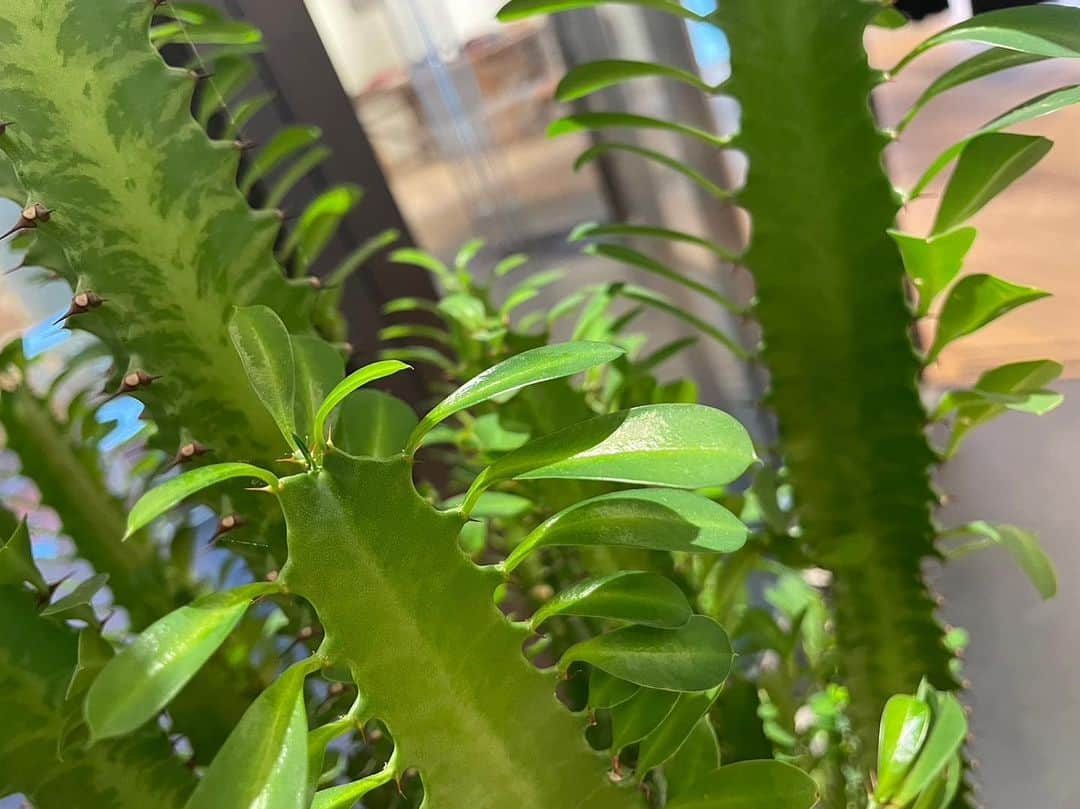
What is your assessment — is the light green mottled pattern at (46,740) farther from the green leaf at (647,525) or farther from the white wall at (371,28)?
the white wall at (371,28)

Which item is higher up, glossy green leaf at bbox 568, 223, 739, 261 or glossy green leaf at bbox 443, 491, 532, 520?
glossy green leaf at bbox 568, 223, 739, 261

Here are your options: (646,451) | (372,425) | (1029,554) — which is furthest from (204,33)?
(1029,554)

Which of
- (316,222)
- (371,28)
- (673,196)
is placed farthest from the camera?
(673,196)

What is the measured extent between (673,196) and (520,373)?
0.98m

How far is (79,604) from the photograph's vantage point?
0.40m

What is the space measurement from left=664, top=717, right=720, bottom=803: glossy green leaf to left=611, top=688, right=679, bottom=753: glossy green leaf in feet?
0.13

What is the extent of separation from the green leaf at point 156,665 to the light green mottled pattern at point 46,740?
0.16 metres

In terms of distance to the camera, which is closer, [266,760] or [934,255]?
[266,760]

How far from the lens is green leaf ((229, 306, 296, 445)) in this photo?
0.28 metres

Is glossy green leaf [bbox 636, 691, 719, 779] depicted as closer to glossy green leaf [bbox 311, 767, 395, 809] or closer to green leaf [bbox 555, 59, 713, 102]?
glossy green leaf [bbox 311, 767, 395, 809]

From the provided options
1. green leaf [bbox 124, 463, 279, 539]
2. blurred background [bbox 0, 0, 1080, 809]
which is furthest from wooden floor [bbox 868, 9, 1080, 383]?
green leaf [bbox 124, 463, 279, 539]

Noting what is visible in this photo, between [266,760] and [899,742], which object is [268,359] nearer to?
[266,760]

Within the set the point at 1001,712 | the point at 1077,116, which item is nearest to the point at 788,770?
the point at 1001,712

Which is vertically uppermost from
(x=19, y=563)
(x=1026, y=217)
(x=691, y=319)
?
(x=19, y=563)
